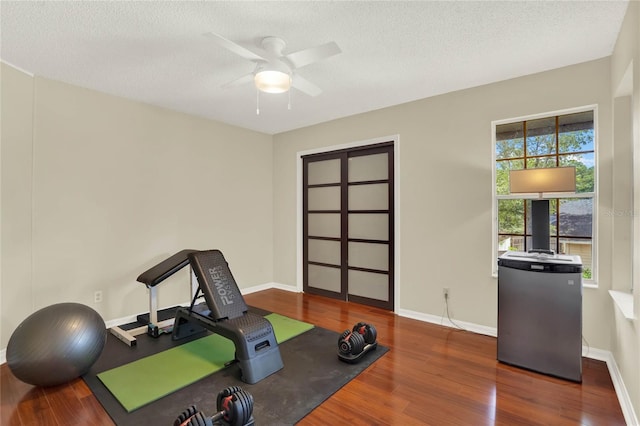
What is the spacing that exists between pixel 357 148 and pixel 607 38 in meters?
2.76

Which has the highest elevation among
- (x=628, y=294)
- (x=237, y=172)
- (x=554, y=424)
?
(x=237, y=172)

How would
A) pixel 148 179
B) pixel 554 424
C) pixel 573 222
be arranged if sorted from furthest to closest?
pixel 148 179, pixel 573 222, pixel 554 424

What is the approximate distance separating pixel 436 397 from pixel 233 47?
288 centimetres

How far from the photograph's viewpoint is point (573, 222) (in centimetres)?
295

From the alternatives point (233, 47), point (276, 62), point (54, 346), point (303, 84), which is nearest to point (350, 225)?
point (303, 84)

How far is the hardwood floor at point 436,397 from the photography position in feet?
6.63

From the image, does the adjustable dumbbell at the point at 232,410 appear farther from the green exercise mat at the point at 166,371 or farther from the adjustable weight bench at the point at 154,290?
the adjustable weight bench at the point at 154,290

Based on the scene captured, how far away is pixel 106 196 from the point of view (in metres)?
3.61

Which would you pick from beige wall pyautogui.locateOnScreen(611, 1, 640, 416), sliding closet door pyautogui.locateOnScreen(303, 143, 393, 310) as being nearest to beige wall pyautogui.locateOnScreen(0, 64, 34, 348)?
sliding closet door pyautogui.locateOnScreen(303, 143, 393, 310)

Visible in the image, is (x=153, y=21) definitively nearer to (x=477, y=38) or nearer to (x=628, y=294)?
(x=477, y=38)

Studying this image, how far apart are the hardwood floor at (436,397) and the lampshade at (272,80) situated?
2408 millimetres

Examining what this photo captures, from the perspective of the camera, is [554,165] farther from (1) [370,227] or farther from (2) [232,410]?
(2) [232,410]

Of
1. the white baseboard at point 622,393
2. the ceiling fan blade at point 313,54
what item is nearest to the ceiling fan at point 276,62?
the ceiling fan blade at point 313,54

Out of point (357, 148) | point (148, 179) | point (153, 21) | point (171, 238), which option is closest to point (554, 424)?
point (357, 148)
